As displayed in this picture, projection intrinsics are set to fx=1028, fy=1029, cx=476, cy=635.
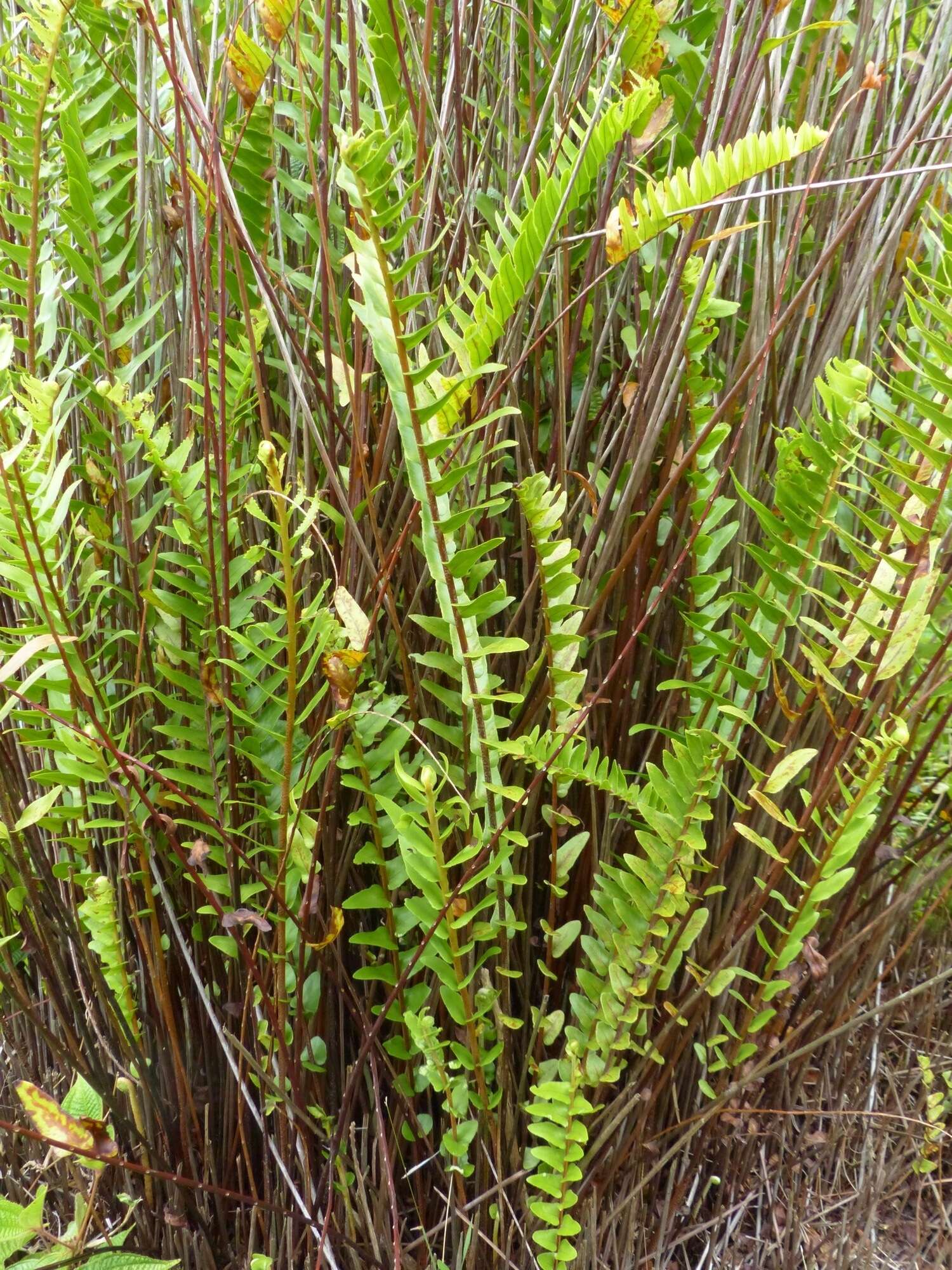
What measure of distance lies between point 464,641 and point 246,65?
400 mm

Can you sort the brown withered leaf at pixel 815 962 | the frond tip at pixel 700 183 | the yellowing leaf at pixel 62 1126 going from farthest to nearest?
the brown withered leaf at pixel 815 962 → the yellowing leaf at pixel 62 1126 → the frond tip at pixel 700 183

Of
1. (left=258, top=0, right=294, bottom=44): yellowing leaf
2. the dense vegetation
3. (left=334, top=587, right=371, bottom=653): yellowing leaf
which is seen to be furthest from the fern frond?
→ (left=258, top=0, right=294, bottom=44): yellowing leaf

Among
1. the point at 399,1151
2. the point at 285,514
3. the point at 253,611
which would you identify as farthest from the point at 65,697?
the point at 399,1151

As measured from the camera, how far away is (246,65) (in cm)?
67

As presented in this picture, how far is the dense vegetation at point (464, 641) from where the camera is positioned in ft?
2.17

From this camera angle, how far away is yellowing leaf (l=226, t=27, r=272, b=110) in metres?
0.65

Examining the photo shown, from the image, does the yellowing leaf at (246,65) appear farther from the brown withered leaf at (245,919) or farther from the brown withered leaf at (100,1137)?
the brown withered leaf at (100,1137)

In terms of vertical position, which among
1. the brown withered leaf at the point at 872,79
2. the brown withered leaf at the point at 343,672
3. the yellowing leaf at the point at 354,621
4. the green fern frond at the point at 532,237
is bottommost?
the brown withered leaf at the point at 343,672

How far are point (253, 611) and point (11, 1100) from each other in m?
0.53

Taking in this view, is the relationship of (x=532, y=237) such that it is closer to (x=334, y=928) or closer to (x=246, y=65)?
(x=246, y=65)

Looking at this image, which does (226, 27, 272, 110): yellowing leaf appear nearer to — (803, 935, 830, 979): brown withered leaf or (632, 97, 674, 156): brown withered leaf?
(632, 97, 674, 156): brown withered leaf

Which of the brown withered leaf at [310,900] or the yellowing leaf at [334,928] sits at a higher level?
the brown withered leaf at [310,900]

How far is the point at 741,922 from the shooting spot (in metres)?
0.78

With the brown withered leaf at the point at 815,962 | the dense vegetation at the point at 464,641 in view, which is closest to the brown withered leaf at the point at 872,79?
the dense vegetation at the point at 464,641
